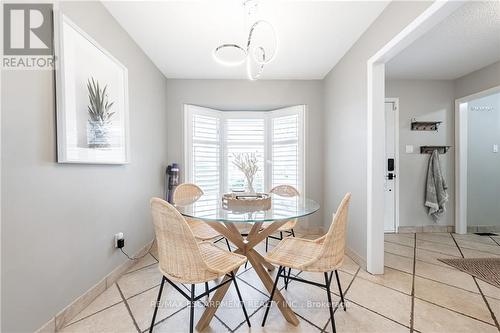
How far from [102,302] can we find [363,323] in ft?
6.53

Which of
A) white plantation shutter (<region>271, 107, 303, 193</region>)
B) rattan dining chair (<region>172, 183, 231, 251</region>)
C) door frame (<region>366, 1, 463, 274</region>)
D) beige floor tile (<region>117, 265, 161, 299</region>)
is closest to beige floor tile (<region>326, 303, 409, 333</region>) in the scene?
door frame (<region>366, 1, 463, 274</region>)

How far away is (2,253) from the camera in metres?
1.10

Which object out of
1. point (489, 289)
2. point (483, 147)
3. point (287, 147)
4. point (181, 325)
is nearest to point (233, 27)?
point (287, 147)

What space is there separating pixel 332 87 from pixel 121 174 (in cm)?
295

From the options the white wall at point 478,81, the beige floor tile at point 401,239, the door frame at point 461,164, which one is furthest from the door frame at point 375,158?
the door frame at point 461,164

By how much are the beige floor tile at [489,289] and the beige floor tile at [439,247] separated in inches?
28.9

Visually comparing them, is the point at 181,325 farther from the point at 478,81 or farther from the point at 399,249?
the point at 478,81

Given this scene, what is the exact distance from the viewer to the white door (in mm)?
3373

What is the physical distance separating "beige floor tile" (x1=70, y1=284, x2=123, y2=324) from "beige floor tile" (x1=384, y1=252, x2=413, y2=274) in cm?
270

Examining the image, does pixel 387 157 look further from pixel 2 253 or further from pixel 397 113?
pixel 2 253

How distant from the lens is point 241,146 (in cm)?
378

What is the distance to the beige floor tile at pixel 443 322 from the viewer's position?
4.69ft

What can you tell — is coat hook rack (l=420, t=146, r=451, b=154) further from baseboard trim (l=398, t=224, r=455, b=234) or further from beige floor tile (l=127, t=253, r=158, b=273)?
beige floor tile (l=127, t=253, r=158, b=273)

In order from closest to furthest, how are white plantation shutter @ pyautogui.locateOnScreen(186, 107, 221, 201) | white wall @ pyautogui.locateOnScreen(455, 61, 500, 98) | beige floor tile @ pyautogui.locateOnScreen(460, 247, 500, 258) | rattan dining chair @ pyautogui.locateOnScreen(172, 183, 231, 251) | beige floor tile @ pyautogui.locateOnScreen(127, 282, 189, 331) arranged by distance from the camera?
beige floor tile @ pyautogui.locateOnScreen(127, 282, 189, 331)
rattan dining chair @ pyautogui.locateOnScreen(172, 183, 231, 251)
beige floor tile @ pyautogui.locateOnScreen(460, 247, 500, 258)
white wall @ pyautogui.locateOnScreen(455, 61, 500, 98)
white plantation shutter @ pyautogui.locateOnScreen(186, 107, 221, 201)
